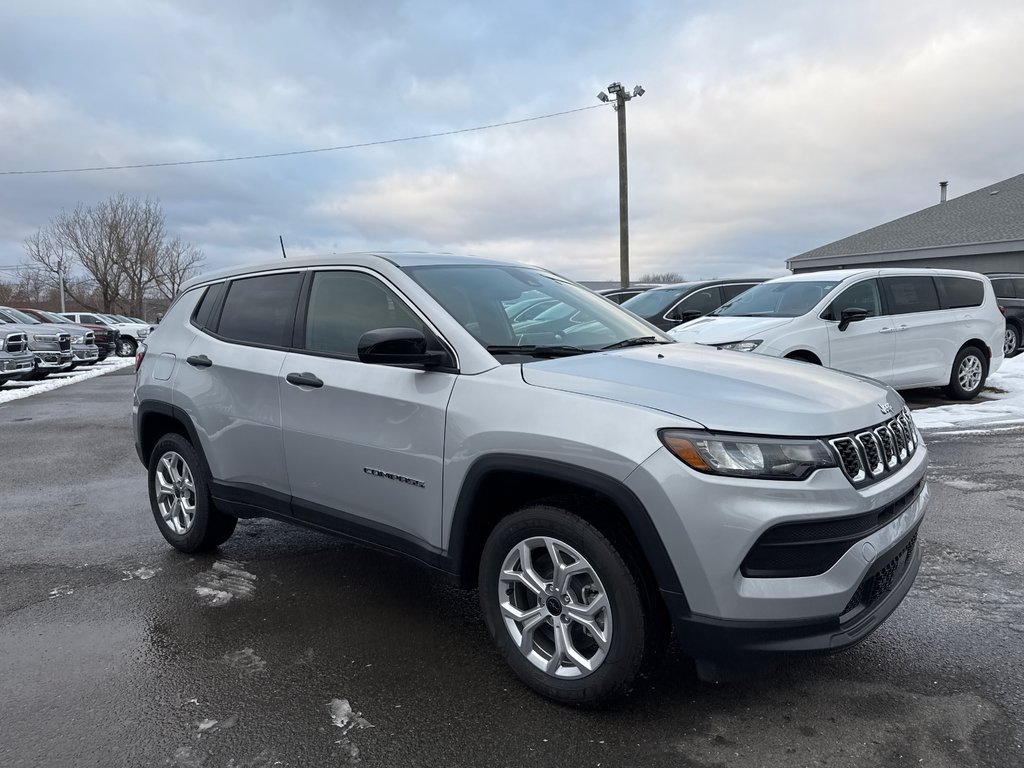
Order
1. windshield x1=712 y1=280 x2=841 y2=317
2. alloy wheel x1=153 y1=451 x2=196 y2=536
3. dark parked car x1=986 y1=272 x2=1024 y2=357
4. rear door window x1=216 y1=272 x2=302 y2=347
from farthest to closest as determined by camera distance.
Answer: dark parked car x1=986 y1=272 x2=1024 y2=357 < windshield x1=712 y1=280 x2=841 y2=317 < alloy wheel x1=153 y1=451 x2=196 y2=536 < rear door window x1=216 y1=272 x2=302 y2=347

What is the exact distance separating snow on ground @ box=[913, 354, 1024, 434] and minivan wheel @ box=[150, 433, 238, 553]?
21.2ft

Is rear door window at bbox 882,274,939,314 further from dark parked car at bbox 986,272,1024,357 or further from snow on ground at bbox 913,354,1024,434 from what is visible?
dark parked car at bbox 986,272,1024,357

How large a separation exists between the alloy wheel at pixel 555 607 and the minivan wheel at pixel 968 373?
29.7 feet

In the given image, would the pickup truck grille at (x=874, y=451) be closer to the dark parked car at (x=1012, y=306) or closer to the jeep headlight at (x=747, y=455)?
the jeep headlight at (x=747, y=455)

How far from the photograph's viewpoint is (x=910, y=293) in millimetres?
9703

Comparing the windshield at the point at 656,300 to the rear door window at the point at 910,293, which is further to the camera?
the windshield at the point at 656,300

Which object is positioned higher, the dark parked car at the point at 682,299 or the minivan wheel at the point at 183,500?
the dark parked car at the point at 682,299

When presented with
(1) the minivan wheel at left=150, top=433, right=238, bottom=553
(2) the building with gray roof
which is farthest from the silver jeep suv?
(2) the building with gray roof

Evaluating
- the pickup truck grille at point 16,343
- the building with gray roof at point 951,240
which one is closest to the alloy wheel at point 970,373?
the building with gray roof at point 951,240

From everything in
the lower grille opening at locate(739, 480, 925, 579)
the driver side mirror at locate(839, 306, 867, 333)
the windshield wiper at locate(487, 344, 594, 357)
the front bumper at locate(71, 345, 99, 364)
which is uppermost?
the driver side mirror at locate(839, 306, 867, 333)

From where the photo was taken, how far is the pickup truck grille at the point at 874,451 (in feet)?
8.52

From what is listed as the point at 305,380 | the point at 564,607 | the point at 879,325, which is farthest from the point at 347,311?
the point at 879,325

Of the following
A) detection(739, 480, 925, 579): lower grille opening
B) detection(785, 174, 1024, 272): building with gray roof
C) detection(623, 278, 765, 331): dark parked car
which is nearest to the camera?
detection(739, 480, 925, 579): lower grille opening

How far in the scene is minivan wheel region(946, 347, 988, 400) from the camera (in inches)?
393
